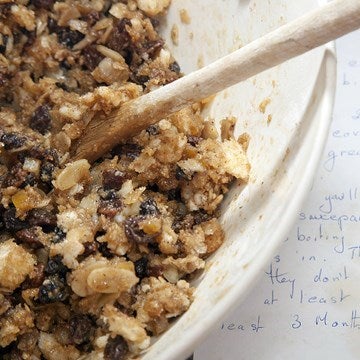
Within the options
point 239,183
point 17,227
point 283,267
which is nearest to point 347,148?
point 283,267

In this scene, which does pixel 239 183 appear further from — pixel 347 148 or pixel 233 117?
pixel 347 148

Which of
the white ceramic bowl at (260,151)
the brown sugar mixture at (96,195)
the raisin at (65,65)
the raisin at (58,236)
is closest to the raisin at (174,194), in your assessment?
the brown sugar mixture at (96,195)

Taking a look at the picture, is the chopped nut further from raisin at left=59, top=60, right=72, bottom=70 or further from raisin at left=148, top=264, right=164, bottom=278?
raisin at left=59, top=60, right=72, bottom=70

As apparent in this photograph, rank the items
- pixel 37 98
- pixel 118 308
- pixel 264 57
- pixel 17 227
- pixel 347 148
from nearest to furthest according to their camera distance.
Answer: pixel 264 57 → pixel 118 308 → pixel 17 227 → pixel 37 98 → pixel 347 148

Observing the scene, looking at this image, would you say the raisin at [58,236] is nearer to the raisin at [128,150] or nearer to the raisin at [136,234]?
the raisin at [136,234]

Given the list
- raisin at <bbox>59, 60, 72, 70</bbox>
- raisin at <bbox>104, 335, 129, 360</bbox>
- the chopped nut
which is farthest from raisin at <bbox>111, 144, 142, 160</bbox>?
raisin at <bbox>104, 335, 129, 360</bbox>

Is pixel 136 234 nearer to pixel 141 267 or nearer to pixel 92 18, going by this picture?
pixel 141 267

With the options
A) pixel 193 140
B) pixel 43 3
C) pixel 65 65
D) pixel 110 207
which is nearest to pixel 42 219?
pixel 110 207

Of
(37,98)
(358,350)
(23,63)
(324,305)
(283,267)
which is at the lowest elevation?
(358,350)
